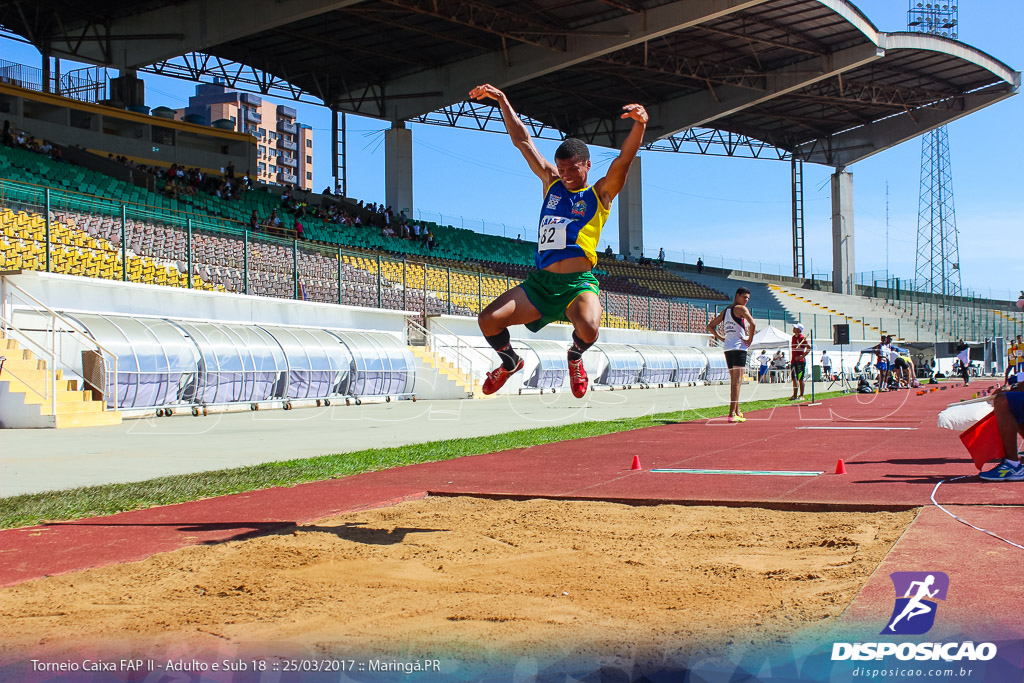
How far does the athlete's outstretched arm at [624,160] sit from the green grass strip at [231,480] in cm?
397

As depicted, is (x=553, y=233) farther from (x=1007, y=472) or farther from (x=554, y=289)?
(x=1007, y=472)

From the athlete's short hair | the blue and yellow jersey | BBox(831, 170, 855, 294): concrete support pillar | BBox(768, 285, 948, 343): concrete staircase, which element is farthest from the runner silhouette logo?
BBox(831, 170, 855, 294): concrete support pillar

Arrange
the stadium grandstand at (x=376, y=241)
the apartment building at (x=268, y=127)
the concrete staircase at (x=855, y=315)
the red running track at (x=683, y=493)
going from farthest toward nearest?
the apartment building at (x=268, y=127)
the concrete staircase at (x=855, y=315)
the stadium grandstand at (x=376, y=241)
the red running track at (x=683, y=493)

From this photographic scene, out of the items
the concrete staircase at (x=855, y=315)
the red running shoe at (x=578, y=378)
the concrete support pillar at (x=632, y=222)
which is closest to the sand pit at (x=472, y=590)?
the red running shoe at (x=578, y=378)

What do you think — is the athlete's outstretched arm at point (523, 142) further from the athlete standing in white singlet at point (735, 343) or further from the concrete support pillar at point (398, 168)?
the concrete support pillar at point (398, 168)

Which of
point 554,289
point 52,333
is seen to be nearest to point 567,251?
point 554,289

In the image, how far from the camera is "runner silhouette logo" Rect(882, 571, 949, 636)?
3.36 m

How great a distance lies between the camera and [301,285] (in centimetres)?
2591

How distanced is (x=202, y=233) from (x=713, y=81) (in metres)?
34.1

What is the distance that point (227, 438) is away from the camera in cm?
1392

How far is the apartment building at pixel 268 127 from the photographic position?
110 meters

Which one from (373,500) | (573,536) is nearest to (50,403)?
(373,500)

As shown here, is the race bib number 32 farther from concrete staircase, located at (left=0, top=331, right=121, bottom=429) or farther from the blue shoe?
concrete staircase, located at (left=0, top=331, right=121, bottom=429)

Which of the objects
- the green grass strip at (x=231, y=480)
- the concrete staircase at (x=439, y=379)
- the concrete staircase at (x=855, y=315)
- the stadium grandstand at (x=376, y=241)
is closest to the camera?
the green grass strip at (x=231, y=480)
